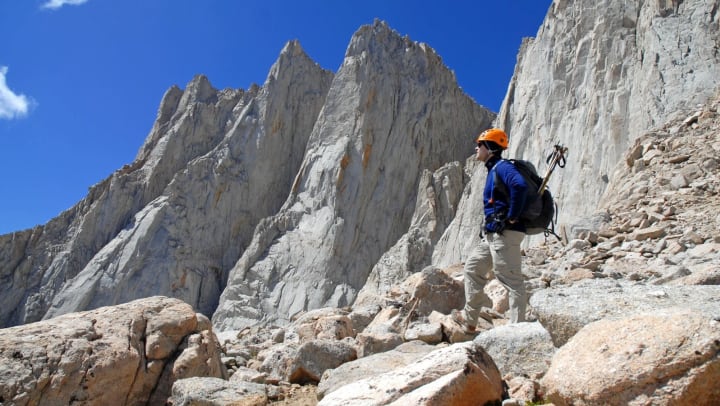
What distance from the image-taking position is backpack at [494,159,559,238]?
5.68m

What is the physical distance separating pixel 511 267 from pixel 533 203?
0.73 meters

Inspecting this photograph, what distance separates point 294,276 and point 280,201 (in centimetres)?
990

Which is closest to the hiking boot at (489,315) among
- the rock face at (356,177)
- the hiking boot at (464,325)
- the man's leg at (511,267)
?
the hiking boot at (464,325)

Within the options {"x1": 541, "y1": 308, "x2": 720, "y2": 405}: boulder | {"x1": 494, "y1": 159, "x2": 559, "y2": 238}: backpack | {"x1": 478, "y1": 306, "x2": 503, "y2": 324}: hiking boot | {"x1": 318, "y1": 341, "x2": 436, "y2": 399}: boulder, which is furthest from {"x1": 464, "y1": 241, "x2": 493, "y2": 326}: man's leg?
{"x1": 541, "y1": 308, "x2": 720, "y2": 405}: boulder

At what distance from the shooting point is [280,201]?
41094 mm

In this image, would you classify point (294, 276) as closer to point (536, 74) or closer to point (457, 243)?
point (457, 243)

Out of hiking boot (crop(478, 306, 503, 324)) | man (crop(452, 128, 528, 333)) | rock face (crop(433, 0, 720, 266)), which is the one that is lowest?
hiking boot (crop(478, 306, 503, 324))

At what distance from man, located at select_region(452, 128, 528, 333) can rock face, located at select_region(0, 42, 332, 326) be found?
1290 inches

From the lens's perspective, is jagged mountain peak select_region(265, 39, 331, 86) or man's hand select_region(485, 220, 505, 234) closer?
man's hand select_region(485, 220, 505, 234)

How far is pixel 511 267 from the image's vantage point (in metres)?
5.81

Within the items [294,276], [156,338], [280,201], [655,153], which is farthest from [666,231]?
[280,201]

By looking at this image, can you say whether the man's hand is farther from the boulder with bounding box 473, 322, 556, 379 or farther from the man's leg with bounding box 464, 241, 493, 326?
the boulder with bounding box 473, 322, 556, 379

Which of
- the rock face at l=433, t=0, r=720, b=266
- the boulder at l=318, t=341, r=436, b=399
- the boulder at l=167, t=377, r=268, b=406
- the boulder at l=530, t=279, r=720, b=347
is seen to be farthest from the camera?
the rock face at l=433, t=0, r=720, b=266

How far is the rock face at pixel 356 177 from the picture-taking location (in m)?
32.1
